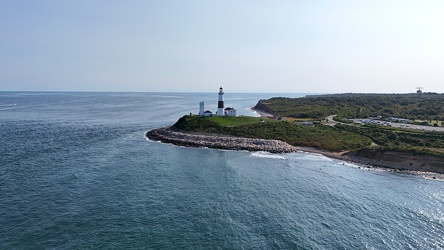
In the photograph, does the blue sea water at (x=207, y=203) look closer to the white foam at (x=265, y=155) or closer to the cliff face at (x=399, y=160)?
the white foam at (x=265, y=155)

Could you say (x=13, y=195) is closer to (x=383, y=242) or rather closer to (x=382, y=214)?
(x=383, y=242)

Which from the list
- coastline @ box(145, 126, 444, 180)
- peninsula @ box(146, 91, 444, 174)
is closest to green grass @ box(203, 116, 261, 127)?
peninsula @ box(146, 91, 444, 174)

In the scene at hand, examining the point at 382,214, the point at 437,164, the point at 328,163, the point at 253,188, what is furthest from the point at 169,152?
the point at 437,164

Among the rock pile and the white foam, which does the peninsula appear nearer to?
the rock pile

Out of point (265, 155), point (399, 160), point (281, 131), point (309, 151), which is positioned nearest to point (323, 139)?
point (309, 151)

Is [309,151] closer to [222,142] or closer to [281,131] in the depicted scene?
[281,131]

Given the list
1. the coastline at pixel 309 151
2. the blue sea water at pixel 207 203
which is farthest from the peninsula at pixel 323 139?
the blue sea water at pixel 207 203
